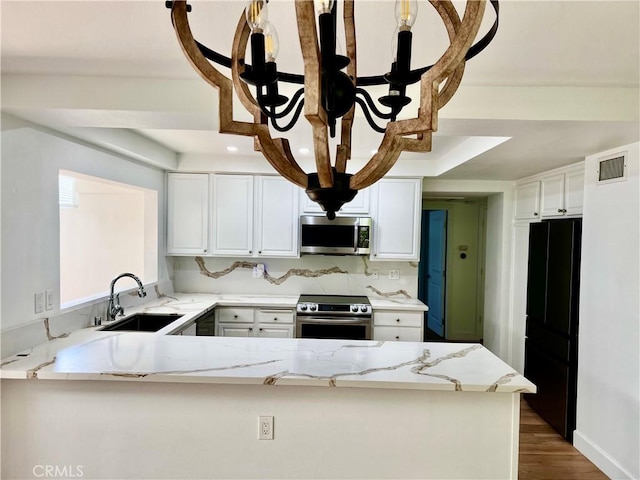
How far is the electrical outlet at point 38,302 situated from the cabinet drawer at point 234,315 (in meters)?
1.64

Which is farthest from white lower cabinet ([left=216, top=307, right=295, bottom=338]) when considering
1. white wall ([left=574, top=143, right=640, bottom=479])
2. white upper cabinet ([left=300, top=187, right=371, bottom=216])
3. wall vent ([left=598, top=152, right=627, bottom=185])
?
wall vent ([left=598, top=152, right=627, bottom=185])

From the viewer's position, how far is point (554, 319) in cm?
292

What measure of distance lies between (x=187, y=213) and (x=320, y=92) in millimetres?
3470

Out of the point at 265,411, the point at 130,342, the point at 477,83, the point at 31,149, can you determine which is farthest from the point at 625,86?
the point at 31,149

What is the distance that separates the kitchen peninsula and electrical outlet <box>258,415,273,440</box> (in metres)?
0.03

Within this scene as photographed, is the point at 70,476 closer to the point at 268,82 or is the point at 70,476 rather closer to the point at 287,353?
the point at 287,353

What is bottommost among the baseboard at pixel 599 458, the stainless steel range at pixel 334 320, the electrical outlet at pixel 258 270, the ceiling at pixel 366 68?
the baseboard at pixel 599 458

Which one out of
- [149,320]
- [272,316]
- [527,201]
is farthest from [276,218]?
[527,201]

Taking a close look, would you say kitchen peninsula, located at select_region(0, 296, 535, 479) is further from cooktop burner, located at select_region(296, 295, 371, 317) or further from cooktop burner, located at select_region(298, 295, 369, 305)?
cooktop burner, located at select_region(298, 295, 369, 305)

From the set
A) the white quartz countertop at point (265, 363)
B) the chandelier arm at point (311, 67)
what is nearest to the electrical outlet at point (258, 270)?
the white quartz countertop at point (265, 363)

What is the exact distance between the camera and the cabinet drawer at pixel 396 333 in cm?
353

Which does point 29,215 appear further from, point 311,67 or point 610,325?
point 610,325

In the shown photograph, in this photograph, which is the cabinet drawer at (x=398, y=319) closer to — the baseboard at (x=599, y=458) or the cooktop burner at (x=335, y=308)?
the cooktop burner at (x=335, y=308)

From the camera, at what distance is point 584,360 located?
8.64 feet
